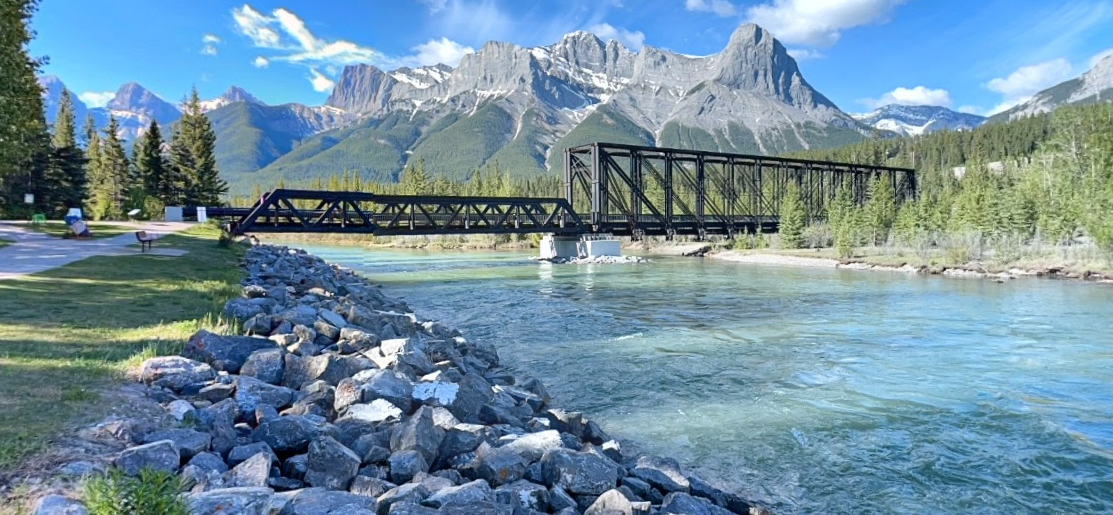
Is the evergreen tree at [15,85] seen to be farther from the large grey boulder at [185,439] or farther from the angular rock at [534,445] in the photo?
the angular rock at [534,445]

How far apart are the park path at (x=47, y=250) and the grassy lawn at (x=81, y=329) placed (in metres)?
0.92

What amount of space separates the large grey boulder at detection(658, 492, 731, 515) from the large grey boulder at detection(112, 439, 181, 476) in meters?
4.51

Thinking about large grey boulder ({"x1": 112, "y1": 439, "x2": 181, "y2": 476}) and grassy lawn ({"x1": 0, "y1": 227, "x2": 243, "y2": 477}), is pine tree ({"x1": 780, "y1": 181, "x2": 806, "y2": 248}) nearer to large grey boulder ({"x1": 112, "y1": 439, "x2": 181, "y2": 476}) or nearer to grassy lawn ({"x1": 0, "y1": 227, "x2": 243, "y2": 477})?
grassy lawn ({"x1": 0, "y1": 227, "x2": 243, "y2": 477})

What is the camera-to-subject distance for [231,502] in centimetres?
410

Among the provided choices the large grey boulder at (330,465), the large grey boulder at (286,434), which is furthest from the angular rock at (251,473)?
the large grey boulder at (286,434)

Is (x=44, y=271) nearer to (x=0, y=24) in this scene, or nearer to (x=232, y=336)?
→ (x=232, y=336)

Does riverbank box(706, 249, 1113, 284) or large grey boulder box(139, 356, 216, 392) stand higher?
large grey boulder box(139, 356, 216, 392)

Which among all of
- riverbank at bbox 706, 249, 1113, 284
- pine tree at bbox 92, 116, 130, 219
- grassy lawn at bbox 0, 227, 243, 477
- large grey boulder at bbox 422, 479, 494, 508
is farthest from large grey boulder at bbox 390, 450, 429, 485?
pine tree at bbox 92, 116, 130, 219

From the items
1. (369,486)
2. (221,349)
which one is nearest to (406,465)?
(369,486)

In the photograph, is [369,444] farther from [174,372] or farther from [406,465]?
[174,372]

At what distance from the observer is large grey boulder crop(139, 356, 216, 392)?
23.2 ft

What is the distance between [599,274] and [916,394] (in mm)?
37012

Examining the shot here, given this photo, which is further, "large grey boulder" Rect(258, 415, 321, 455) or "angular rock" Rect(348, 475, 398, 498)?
"large grey boulder" Rect(258, 415, 321, 455)

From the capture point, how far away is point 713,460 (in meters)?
8.95
